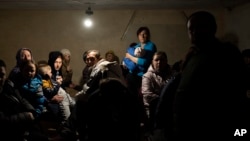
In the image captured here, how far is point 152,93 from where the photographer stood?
468cm

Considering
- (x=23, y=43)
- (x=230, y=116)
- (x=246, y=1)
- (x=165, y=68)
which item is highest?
(x=246, y=1)

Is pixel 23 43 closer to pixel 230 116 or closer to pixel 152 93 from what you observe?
pixel 152 93

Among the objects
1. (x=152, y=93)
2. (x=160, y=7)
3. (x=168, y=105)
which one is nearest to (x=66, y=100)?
(x=152, y=93)

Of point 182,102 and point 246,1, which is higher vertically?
point 246,1

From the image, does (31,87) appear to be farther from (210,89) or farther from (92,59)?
(210,89)

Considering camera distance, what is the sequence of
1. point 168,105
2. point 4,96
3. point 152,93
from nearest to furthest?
point 168,105 < point 4,96 < point 152,93

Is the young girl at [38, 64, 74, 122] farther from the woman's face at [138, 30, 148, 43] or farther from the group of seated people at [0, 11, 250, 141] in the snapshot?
the woman's face at [138, 30, 148, 43]

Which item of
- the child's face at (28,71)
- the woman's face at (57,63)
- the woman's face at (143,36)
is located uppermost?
the woman's face at (143,36)

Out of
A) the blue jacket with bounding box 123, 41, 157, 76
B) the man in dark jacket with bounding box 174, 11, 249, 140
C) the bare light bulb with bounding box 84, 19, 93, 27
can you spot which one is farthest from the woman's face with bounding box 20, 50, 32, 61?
the man in dark jacket with bounding box 174, 11, 249, 140

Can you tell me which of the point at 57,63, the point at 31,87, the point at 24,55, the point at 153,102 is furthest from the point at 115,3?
the point at 153,102

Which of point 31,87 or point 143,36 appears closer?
point 31,87

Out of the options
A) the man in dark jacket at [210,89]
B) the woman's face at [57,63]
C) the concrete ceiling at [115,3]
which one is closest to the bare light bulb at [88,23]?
the concrete ceiling at [115,3]

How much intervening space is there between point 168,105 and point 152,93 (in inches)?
79.2

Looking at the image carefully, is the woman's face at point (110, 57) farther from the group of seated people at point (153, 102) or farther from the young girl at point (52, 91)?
the young girl at point (52, 91)
